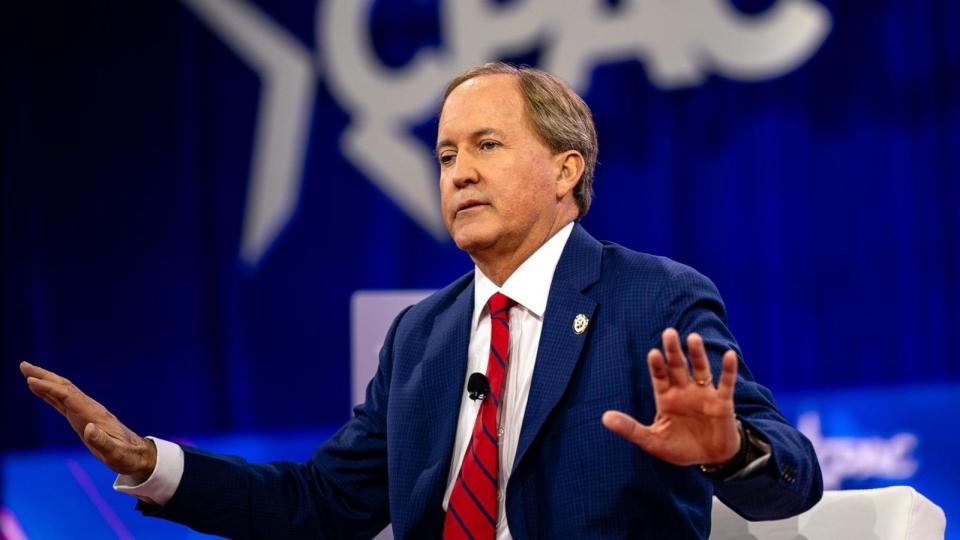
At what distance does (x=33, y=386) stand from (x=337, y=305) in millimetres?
2849

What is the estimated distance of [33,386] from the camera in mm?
1456

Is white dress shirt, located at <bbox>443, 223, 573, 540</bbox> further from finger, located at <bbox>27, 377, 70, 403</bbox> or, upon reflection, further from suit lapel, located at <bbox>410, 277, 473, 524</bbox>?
finger, located at <bbox>27, 377, 70, 403</bbox>

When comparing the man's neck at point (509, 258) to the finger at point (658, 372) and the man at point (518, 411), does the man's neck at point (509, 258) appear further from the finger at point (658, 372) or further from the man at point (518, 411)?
the finger at point (658, 372)

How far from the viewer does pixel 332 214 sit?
4312 mm

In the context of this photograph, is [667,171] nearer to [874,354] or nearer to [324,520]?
[874,354]

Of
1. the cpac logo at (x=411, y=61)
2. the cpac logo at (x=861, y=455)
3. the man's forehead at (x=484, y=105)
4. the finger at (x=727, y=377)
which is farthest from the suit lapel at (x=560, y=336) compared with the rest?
the cpac logo at (x=861, y=455)

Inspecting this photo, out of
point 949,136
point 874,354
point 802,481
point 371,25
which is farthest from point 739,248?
point 802,481

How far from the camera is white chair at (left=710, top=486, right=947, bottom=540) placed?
4.80ft

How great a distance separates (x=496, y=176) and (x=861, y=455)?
125 inches

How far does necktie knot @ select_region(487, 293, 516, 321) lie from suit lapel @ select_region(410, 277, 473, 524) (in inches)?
2.4

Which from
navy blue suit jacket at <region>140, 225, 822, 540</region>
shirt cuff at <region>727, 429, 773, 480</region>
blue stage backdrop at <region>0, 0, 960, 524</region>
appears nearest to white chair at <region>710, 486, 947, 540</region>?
navy blue suit jacket at <region>140, 225, 822, 540</region>

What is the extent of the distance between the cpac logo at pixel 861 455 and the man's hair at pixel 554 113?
9.42ft

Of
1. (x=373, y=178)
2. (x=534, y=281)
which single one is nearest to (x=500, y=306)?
(x=534, y=281)

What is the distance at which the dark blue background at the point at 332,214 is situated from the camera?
13.5 ft
